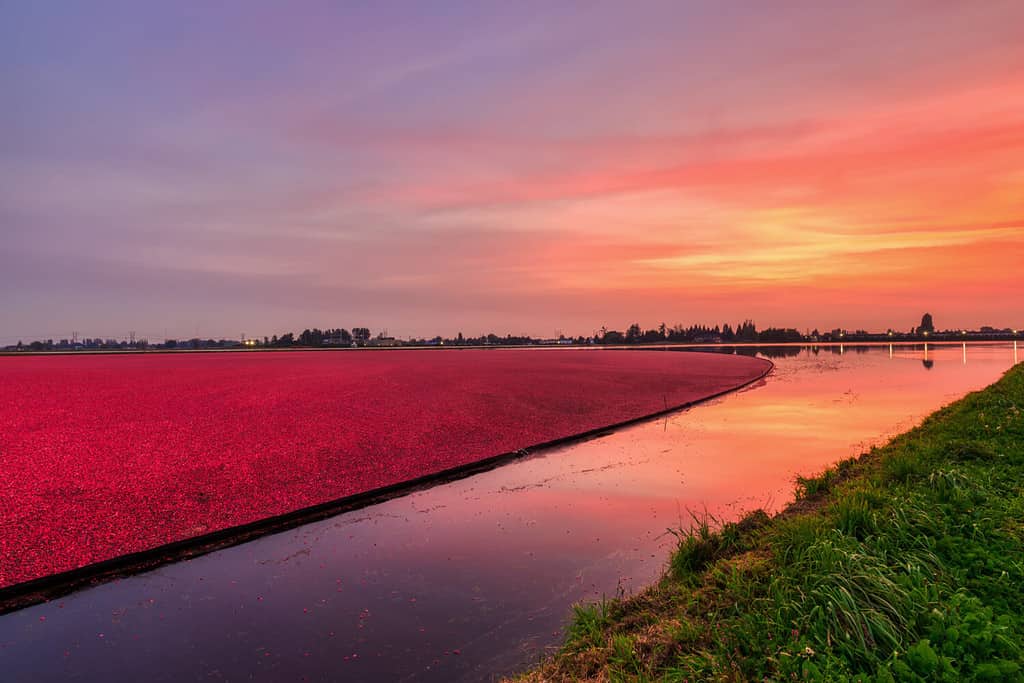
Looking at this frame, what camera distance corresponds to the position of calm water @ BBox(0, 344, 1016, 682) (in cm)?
718

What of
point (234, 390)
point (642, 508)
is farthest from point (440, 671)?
point (234, 390)

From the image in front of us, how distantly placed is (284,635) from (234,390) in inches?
1371

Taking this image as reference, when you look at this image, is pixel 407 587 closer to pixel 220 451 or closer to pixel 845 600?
pixel 845 600

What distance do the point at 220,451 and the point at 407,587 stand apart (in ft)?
41.4

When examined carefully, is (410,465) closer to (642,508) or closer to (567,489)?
(567,489)

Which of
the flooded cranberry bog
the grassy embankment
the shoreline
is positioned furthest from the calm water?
the flooded cranberry bog

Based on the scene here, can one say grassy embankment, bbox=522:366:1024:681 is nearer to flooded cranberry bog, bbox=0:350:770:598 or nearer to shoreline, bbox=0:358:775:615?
shoreline, bbox=0:358:775:615

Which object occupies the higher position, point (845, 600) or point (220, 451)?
point (845, 600)

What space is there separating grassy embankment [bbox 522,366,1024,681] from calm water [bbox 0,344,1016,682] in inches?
44.0

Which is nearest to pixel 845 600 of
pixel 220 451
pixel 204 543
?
pixel 204 543

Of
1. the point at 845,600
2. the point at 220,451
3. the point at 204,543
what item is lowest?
the point at 204,543

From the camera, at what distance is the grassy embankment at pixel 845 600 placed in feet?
16.6

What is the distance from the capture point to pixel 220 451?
61.9ft

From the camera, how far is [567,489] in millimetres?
15125
